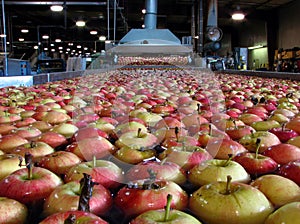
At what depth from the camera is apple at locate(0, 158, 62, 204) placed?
2.77 feet

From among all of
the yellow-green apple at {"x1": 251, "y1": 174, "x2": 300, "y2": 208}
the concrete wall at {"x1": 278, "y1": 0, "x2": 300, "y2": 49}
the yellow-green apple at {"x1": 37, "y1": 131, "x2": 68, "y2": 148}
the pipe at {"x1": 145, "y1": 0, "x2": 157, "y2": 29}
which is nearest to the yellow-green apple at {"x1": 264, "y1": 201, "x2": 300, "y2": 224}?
the yellow-green apple at {"x1": 251, "y1": 174, "x2": 300, "y2": 208}

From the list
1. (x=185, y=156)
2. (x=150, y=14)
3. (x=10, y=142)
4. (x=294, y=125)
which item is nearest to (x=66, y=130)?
(x=10, y=142)

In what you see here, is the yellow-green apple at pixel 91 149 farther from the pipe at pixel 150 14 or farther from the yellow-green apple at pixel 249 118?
the pipe at pixel 150 14

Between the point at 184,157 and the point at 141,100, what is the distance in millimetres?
1462

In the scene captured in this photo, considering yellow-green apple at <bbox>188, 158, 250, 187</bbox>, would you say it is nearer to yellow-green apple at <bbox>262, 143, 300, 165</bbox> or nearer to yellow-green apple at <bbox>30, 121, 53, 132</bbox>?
yellow-green apple at <bbox>262, 143, 300, 165</bbox>

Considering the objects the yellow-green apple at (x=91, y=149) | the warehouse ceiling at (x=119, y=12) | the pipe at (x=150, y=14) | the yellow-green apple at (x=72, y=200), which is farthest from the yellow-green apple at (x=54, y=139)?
the warehouse ceiling at (x=119, y=12)

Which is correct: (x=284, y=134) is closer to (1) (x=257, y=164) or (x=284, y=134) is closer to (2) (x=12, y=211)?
(1) (x=257, y=164)

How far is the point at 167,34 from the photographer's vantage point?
9.52m

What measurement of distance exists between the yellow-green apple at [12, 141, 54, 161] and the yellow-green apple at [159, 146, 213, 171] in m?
0.39

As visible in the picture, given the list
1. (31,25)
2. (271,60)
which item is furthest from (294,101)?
(31,25)

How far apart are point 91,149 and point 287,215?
0.69 meters

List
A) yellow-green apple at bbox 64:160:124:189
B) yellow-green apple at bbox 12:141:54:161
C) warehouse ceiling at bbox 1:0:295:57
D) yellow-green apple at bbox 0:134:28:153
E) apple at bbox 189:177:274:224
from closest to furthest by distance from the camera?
apple at bbox 189:177:274:224 → yellow-green apple at bbox 64:160:124:189 → yellow-green apple at bbox 12:141:54:161 → yellow-green apple at bbox 0:134:28:153 → warehouse ceiling at bbox 1:0:295:57

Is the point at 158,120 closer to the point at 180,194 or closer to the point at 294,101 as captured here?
the point at 180,194

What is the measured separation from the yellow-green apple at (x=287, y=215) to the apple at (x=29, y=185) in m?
0.51
